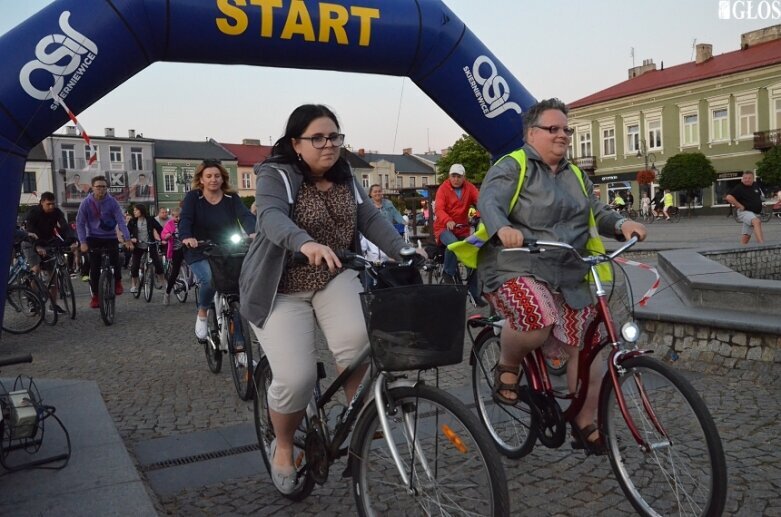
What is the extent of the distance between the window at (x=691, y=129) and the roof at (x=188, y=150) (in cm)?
4250

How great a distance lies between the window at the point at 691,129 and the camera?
47.0m

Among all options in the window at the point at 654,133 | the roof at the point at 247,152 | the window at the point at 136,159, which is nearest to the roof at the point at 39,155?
the window at the point at 136,159

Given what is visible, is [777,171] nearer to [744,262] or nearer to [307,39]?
[744,262]

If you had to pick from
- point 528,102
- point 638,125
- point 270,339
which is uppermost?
point 638,125

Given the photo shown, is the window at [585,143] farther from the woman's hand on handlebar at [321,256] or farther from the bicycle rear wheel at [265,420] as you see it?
the woman's hand on handlebar at [321,256]

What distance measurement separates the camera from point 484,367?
13.3 ft

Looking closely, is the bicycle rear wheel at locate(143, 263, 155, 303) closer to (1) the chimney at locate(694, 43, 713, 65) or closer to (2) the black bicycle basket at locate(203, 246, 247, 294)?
(2) the black bicycle basket at locate(203, 246, 247, 294)

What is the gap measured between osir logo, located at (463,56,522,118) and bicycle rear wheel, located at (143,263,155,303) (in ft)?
24.6

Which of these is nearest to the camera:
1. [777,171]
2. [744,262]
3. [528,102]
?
[528,102]

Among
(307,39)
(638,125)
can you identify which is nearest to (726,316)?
(307,39)

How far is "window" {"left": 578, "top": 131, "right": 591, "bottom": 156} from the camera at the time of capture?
5444 centimetres

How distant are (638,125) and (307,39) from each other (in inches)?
1905

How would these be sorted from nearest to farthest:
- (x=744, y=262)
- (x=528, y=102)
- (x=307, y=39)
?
(x=307, y=39)
(x=528, y=102)
(x=744, y=262)

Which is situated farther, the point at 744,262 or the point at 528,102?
the point at 744,262
